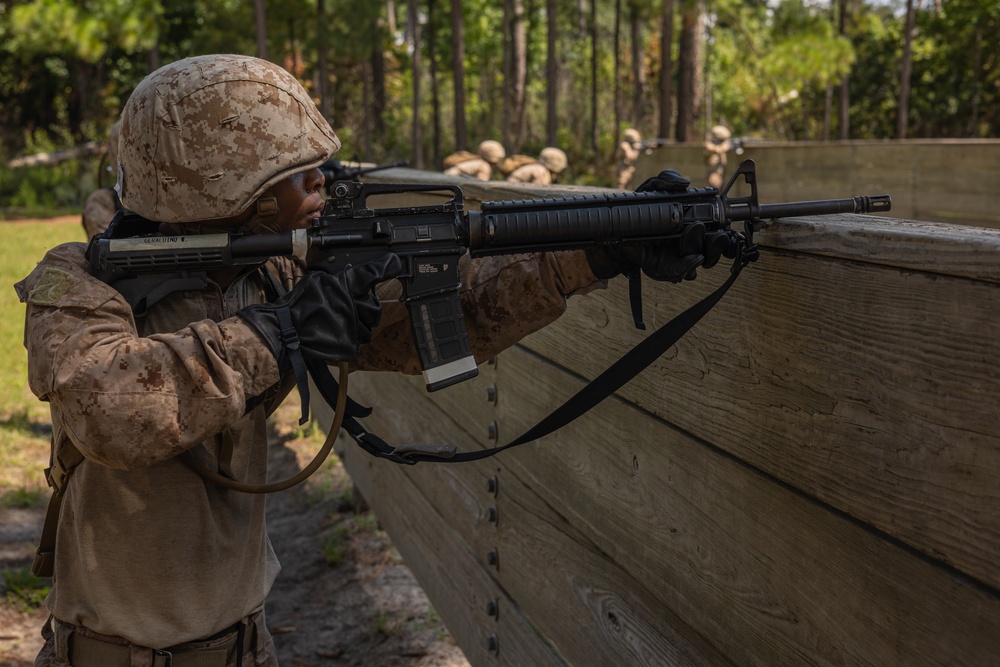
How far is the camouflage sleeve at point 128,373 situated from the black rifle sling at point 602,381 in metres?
0.21

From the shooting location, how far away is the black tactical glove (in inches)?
72.7

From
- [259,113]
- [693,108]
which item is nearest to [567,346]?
[259,113]

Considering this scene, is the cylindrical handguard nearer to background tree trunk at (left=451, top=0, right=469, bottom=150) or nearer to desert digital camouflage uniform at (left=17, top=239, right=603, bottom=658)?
desert digital camouflage uniform at (left=17, top=239, right=603, bottom=658)

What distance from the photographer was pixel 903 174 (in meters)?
11.4

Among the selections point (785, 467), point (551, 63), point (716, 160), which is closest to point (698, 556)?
point (785, 467)

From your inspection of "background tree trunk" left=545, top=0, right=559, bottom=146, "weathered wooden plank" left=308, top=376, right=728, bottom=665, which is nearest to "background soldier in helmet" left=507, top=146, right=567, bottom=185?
"weathered wooden plank" left=308, top=376, right=728, bottom=665

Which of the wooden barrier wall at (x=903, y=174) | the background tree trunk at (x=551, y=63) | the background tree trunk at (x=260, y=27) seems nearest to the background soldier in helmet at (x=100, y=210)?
the wooden barrier wall at (x=903, y=174)

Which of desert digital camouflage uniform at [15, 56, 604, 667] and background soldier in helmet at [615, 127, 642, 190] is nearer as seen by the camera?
desert digital camouflage uniform at [15, 56, 604, 667]

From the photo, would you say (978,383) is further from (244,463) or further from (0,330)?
(0,330)

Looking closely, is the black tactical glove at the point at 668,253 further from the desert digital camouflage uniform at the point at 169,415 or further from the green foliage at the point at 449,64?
the green foliage at the point at 449,64

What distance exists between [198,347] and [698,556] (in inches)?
42.6

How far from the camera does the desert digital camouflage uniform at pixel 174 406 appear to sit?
6.08 ft

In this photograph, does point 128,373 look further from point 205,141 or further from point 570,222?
point 570,222

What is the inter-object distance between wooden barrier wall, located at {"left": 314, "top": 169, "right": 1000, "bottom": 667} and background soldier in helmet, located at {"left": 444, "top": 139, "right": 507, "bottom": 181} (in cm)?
829
